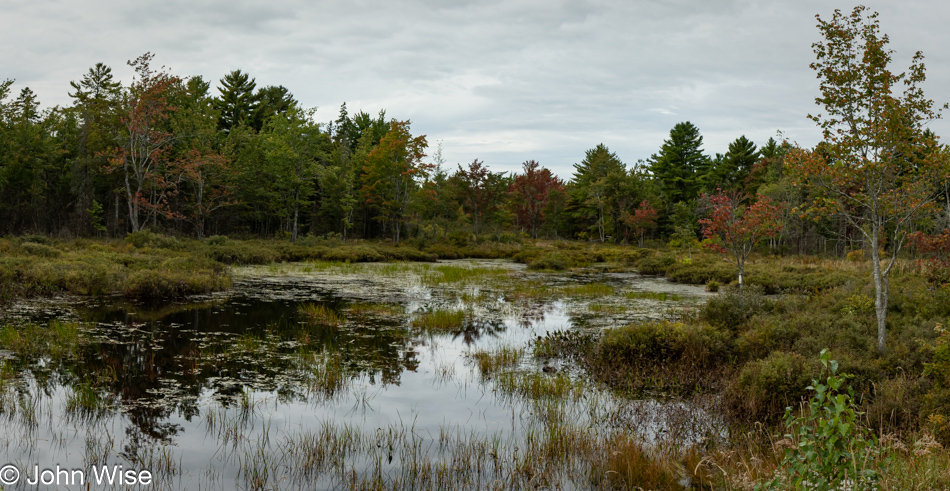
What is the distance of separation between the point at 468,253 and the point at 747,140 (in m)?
36.9

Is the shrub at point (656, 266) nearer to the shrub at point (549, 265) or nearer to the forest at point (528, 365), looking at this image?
the shrub at point (549, 265)

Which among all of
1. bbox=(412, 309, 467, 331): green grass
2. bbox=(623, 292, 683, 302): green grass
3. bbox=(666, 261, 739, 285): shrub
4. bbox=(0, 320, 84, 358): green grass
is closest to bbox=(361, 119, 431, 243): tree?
bbox=(666, 261, 739, 285): shrub

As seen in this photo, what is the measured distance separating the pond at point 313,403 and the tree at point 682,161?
53.2 m

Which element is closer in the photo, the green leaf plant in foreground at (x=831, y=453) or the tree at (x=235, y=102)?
the green leaf plant in foreground at (x=831, y=453)

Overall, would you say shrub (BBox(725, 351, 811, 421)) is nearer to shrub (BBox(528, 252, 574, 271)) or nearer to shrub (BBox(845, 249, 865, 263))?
shrub (BBox(528, 252, 574, 271))

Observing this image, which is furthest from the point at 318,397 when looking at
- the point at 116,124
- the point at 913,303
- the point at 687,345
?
the point at 116,124

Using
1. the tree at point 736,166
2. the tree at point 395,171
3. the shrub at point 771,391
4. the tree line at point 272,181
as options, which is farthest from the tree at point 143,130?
the tree at point 736,166

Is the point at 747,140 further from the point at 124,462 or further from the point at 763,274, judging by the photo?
the point at 124,462

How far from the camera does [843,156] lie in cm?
880

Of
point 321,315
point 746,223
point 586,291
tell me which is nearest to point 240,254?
point 321,315

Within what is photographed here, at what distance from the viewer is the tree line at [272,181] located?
36.5 metres

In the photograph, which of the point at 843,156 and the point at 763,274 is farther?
the point at 763,274
